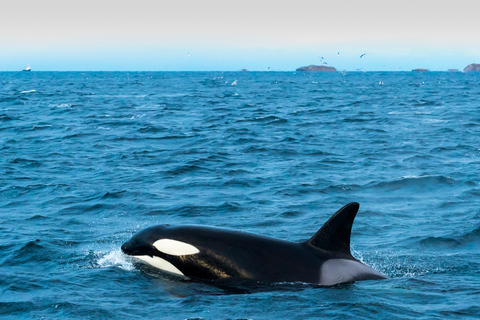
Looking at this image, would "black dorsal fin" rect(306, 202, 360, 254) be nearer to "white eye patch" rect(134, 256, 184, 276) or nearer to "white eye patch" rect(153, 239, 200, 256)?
"white eye patch" rect(153, 239, 200, 256)

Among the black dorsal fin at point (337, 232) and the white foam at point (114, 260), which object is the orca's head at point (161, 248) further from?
the black dorsal fin at point (337, 232)

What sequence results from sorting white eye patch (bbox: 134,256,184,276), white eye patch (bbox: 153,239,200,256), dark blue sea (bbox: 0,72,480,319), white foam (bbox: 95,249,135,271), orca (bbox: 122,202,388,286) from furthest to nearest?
white foam (bbox: 95,249,135,271) < white eye patch (bbox: 134,256,184,276) < white eye patch (bbox: 153,239,200,256) < orca (bbox: 122,202,388,286) < dark blue sea (bbox: 0,72,480,319)

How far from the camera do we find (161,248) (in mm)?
7672

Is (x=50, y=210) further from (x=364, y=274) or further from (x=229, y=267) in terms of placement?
(x=364, y=274)

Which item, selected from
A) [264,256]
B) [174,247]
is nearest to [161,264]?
[174,247]

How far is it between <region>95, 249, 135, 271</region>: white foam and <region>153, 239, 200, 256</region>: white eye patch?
752 mm

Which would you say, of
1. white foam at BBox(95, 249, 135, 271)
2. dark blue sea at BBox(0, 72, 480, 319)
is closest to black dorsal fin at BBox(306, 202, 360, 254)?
dark blue sea at BBox(0, 72, 480, 319)

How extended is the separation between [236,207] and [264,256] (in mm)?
4717

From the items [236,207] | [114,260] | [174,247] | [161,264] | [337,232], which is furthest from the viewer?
[236,207]

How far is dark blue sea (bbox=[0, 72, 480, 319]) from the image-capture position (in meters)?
6.79

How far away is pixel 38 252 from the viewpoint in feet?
29.8

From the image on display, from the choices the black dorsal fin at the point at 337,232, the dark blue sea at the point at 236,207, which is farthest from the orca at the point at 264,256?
the dark blue sea at the point at 236,207

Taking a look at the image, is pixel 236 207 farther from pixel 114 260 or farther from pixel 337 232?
pixel 337 232

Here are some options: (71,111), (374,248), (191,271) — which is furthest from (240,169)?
(71,111)
